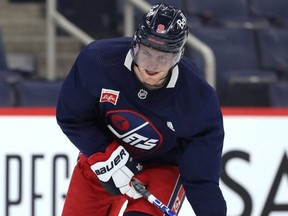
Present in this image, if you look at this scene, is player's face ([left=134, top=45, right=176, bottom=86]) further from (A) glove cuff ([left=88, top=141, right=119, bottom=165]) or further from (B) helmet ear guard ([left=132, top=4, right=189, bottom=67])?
(A) glove cuff ([left=88, top=141, right=119, bottom=165])

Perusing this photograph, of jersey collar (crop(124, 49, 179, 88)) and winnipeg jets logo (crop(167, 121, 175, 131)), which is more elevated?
jersey collar (crop(124, 49, 179, 88))

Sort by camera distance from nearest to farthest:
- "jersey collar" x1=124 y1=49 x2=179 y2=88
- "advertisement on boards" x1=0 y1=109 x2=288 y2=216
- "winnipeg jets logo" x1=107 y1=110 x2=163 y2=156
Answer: "jersey collar" x1=124 y1=49 x2=179 y2=88 → "winnipeg jets logo" x1=107 y1=110 x2=163 y2=156 → "advertisement on boards" x1=0 y1=109 x2=288 y2=216

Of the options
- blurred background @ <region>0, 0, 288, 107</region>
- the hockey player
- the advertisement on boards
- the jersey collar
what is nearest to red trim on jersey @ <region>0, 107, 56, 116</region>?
the advertisement on boards

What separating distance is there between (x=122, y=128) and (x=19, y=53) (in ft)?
11.3

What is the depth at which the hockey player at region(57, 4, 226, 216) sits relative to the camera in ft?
10.8

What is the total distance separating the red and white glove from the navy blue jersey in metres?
0.04

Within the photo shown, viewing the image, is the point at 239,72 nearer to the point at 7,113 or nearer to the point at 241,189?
the point at 241,189

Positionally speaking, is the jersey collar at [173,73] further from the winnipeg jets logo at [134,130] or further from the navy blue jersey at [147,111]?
the winnipeg jets logo at [134,130]

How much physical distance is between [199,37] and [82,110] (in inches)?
122

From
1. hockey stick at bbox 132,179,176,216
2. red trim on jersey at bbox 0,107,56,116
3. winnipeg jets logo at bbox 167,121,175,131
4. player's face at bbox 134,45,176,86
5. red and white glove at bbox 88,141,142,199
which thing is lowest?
red trim on jersey at bbox 0,107,56,116

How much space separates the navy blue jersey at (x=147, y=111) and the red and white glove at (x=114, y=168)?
38 millimetres

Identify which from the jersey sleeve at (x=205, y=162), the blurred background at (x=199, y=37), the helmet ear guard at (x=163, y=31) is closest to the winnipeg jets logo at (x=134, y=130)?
the jersey sleeve at (x=205, y=162)

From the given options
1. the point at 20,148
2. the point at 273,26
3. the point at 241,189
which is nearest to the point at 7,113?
the point at 20,148

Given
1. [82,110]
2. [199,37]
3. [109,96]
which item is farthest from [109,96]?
[199,37]
